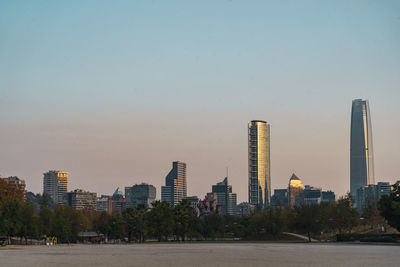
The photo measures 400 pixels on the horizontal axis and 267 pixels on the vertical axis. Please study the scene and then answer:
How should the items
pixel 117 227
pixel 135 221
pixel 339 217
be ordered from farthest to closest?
pixel 117 227 < pixel 135 221 < pixel 339 217

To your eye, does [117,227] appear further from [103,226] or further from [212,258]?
[212,258]

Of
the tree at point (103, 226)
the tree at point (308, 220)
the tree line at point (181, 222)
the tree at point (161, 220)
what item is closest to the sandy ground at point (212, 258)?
the tree line at point (181, 222)

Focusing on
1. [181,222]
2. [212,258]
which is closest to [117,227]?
[181,222]

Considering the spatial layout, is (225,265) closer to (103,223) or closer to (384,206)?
(384,206)

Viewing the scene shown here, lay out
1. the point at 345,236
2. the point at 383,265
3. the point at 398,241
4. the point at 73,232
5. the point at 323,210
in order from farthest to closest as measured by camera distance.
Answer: the point at 73,232, the point at 323,210, the point at 345,236, the point at 398,241, the point at 383,265

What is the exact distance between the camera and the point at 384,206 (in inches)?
3108

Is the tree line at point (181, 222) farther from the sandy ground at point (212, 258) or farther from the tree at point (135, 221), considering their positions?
the sandy ground at point (212, 258)

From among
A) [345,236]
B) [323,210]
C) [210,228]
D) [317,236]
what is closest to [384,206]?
[345,236]

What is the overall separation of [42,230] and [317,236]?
59.9 meters

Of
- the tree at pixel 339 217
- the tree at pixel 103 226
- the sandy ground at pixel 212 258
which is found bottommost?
the tree at pixel 103 226

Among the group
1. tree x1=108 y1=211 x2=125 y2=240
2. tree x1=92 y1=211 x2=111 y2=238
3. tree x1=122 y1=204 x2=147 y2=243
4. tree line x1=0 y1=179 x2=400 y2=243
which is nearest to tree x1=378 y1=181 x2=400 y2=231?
tree line x1=0 y1=179 x2=400 y2=243

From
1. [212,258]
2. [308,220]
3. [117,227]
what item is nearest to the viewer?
[212,258]

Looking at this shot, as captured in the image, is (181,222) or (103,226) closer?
(181,222)

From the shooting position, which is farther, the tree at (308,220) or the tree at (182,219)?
the tree at (182,219)
